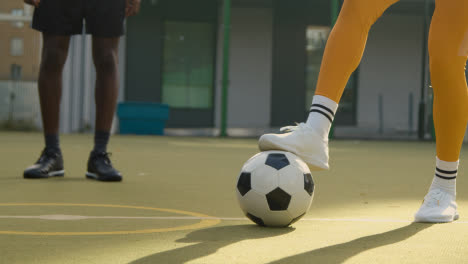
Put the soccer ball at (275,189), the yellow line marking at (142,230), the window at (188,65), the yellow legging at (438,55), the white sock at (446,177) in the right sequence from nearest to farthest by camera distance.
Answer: the yellow line marking at (142,230), the soccer ball at (275,189), the yellow legging at (438,55), the white sock at (446,177), the window at (188,65)

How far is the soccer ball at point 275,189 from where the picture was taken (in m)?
2.47

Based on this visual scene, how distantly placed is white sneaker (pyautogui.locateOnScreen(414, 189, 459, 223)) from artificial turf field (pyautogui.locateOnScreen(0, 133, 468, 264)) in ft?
0.17

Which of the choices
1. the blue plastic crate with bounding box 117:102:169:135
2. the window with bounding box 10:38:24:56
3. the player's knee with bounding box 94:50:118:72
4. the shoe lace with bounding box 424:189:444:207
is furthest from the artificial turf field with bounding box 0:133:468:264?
the window with bounding box 10:38:24:56

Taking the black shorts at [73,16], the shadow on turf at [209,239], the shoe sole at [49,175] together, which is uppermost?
the black shorts at [73,16]

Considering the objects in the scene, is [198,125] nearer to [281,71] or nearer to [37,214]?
[281,71]

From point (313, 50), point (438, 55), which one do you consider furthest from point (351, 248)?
point (313, 50)

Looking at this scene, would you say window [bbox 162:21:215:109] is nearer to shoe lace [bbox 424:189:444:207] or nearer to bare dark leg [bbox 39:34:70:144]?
bare dark leg [bbox 39:34:70:144]

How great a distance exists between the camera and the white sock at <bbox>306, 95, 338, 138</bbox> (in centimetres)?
263

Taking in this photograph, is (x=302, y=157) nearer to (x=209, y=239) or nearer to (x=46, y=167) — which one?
(x=209, y=239)

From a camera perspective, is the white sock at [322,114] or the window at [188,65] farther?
the window at [188,65]

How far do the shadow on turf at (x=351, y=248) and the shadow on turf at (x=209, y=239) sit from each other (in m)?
0.23

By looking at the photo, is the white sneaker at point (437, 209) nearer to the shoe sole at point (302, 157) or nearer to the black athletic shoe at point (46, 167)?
the shoe sole at point (302, 157)

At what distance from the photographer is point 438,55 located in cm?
272

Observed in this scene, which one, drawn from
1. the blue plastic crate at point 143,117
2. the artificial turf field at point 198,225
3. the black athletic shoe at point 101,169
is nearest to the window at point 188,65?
the blue plastic crate at point 143,117
